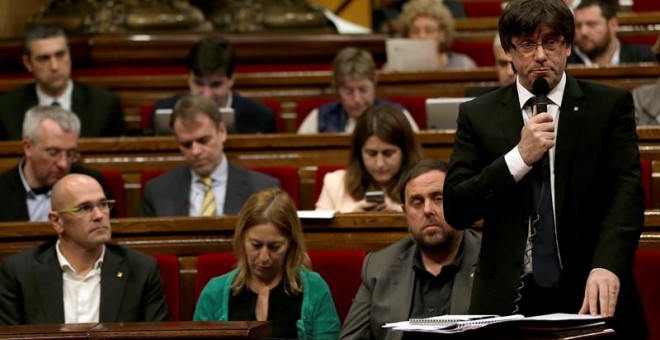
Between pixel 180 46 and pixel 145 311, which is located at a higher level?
pixel 180 46

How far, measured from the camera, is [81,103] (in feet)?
13.8

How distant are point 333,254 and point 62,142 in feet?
3.21

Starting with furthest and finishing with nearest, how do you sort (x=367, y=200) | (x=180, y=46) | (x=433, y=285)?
(x=180, y=46)
(x=367, y=200)
(x=433, y=285)

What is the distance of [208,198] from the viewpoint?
356cm

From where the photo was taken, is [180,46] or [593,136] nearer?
[593,136]

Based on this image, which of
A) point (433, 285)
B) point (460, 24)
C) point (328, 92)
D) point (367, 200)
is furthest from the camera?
point (460, 24)

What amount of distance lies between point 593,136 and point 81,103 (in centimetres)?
252

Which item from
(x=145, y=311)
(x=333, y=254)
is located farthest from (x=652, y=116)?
(x=145, y=311)

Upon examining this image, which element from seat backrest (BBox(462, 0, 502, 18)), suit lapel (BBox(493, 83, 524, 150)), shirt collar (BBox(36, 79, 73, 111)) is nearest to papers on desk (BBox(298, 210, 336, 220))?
suit lapel (BBox(493, 83, 524, 150))

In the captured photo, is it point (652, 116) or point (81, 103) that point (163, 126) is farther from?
point (652, 116)

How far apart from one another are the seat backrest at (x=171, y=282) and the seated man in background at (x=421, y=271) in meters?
0.56

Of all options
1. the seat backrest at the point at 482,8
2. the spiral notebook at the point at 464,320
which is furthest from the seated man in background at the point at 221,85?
the spiral notebook at the point at 464,320

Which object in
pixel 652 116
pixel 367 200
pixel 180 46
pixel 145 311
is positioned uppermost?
pixel 180 46

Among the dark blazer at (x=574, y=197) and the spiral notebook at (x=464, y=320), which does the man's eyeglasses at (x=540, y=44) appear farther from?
the spiral notebook at (x=464, y=320)
